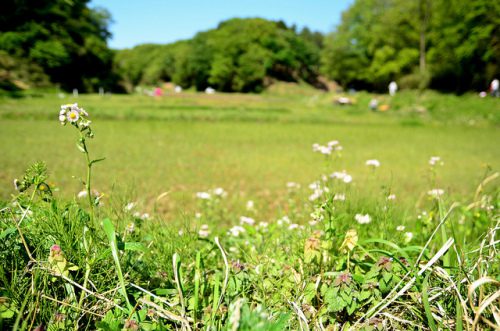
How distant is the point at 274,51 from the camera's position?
5672 cm

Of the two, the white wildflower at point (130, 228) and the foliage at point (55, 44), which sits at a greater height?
the foliage at point (55, 44)

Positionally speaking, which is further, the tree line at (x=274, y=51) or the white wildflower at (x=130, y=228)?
the tree line at (x=274, y=51)

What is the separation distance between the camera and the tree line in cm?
2506

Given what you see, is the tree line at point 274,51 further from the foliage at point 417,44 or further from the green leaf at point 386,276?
the green leaf at point 386,276

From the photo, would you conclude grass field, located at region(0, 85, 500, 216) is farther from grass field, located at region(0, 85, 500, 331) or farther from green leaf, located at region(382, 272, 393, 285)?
green leaf, located at region(382, 272, 393, 285)

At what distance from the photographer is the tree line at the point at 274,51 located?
82.2 ft

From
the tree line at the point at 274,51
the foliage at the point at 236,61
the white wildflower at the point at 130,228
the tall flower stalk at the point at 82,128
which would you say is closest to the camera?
the tall flower stalk at the point at 82,128

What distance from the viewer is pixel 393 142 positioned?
1052 centimetres

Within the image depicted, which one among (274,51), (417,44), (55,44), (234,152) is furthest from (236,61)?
(234,152)

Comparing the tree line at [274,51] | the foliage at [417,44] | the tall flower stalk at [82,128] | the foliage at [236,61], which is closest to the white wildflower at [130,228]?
the tall flower stalk at [82,128]

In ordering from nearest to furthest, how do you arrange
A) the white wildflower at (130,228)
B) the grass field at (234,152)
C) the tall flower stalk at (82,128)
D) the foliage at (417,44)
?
the tall flower stalk at (82,128) < the white wildflower at (130,228) < the grass field at (234,152) < the foliage at (417,44)

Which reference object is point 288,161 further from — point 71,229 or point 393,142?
point 71,229

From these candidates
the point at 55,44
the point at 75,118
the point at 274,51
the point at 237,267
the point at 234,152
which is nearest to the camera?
the point at 75,118

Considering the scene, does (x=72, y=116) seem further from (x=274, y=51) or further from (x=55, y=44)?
(x=274, y=51)
